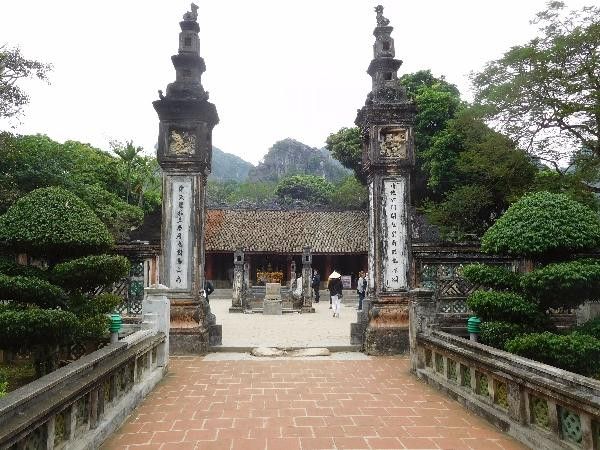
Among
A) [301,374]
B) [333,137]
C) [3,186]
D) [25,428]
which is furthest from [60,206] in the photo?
[333,137]

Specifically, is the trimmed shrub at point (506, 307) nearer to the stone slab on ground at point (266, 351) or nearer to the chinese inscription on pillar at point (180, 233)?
the stone slab on ground at point (266, 351)

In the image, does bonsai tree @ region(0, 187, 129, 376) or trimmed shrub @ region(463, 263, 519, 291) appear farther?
trimmed shrub @ region(463, 263, 519, 291)

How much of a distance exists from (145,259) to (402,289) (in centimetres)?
495

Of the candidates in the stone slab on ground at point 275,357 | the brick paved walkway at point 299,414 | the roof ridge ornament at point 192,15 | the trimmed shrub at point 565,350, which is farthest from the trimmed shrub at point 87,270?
the roof ridge ornament at point 192,15

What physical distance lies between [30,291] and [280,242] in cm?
2573

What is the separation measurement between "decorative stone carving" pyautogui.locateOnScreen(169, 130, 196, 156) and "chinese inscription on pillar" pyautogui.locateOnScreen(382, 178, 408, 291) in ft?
12.9

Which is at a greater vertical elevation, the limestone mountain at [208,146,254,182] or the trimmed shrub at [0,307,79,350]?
the limestone mountain at [208,146,254,182]

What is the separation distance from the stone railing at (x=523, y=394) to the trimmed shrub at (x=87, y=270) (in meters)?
4.22

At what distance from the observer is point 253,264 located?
31203mm

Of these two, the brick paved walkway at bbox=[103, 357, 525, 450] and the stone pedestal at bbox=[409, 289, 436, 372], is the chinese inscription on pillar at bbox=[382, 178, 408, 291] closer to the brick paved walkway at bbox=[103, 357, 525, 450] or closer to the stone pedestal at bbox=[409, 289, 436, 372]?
the stone pedestal at bbox=[409, 289, 436, 372]

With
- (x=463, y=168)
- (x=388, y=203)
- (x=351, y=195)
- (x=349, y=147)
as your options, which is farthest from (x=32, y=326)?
(x=351, y=195)

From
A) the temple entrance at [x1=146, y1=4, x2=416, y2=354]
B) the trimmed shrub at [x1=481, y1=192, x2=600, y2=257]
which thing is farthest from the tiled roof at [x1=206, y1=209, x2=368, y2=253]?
the trimmed shrub at [x1=481, y1=192, x2=600, y2=257]

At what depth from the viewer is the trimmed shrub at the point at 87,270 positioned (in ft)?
17.7

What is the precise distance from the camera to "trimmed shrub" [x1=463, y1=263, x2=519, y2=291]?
576cm
